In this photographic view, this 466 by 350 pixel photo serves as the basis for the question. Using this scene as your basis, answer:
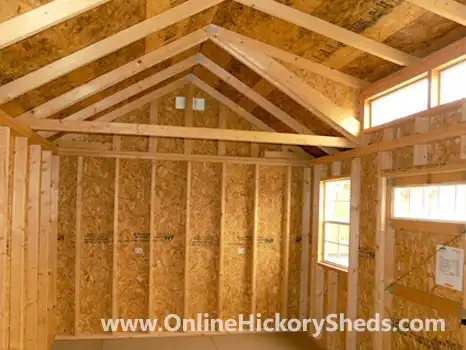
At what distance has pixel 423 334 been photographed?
4.28m

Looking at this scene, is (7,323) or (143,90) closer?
(7,323)

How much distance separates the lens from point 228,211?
7.23m

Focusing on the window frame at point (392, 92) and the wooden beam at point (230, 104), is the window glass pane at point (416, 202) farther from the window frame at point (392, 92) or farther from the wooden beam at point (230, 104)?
the wooden beam at point (230, 104)

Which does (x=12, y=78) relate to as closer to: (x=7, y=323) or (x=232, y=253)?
(x=7, y=323)

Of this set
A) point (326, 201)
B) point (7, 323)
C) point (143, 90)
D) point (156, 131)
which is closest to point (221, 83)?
point (143, 90)

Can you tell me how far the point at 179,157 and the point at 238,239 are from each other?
1.71 metres

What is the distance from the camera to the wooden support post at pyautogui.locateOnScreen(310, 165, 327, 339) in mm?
6746

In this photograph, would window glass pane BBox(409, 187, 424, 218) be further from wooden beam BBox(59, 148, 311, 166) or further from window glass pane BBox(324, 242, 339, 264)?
wooden beam BBox(59, 148, 311, 166)

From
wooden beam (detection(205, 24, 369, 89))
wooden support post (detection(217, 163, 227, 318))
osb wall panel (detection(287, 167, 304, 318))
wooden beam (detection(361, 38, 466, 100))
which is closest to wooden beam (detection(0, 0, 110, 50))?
wooden beam (detection(205, 24, 369, 89))

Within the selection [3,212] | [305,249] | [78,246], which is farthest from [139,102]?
[305,249]

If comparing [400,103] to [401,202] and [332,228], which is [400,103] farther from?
[332,228]

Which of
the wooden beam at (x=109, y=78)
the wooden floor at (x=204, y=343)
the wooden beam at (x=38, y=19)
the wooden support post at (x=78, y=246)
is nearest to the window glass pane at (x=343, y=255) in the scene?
the wooden floor at (x=204, y=343)

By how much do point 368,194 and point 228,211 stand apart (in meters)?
2.59

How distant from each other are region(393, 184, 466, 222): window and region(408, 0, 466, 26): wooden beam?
1.48m
